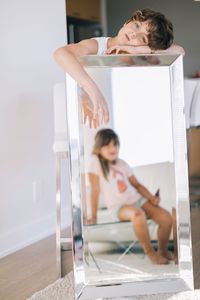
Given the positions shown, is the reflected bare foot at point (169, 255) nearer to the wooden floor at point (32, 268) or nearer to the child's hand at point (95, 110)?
the wooden floor at point (32, 268)

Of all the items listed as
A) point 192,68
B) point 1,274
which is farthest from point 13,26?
point 192,68

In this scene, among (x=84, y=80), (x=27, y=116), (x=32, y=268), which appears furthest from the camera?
(x=27, y=116)

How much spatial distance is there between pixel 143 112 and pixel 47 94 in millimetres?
1302

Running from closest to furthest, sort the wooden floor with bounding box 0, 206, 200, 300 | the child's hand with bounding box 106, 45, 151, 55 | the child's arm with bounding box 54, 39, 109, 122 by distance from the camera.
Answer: the child's arm with bounding box 54, 39, 109, 122 < the child's hand with bounding box 106, 45, 151, 55 < the wooden floor with bounding box 0, 206, 200, 300

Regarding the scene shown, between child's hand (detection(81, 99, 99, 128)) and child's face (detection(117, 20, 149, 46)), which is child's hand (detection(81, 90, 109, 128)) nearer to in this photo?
child's hand (detection(81, 99, 99, 128))

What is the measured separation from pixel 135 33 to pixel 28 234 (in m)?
1.45

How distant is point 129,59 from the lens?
1879 millimetres

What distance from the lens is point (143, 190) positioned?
1896 millimetres

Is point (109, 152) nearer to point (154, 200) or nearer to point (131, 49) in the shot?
point (154, 200)

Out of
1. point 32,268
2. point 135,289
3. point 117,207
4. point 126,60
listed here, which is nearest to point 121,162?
point 117,207

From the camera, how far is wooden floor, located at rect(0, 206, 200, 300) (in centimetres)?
209

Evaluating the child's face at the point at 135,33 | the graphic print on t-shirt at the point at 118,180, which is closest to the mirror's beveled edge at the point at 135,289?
the graphic print on t-shirt at the point at 118,180

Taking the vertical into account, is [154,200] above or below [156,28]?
below

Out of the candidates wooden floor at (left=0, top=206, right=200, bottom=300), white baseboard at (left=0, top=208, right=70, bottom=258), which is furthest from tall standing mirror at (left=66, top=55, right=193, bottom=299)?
white baseboard at (left=0, top=208, right=70, bottom=258)
